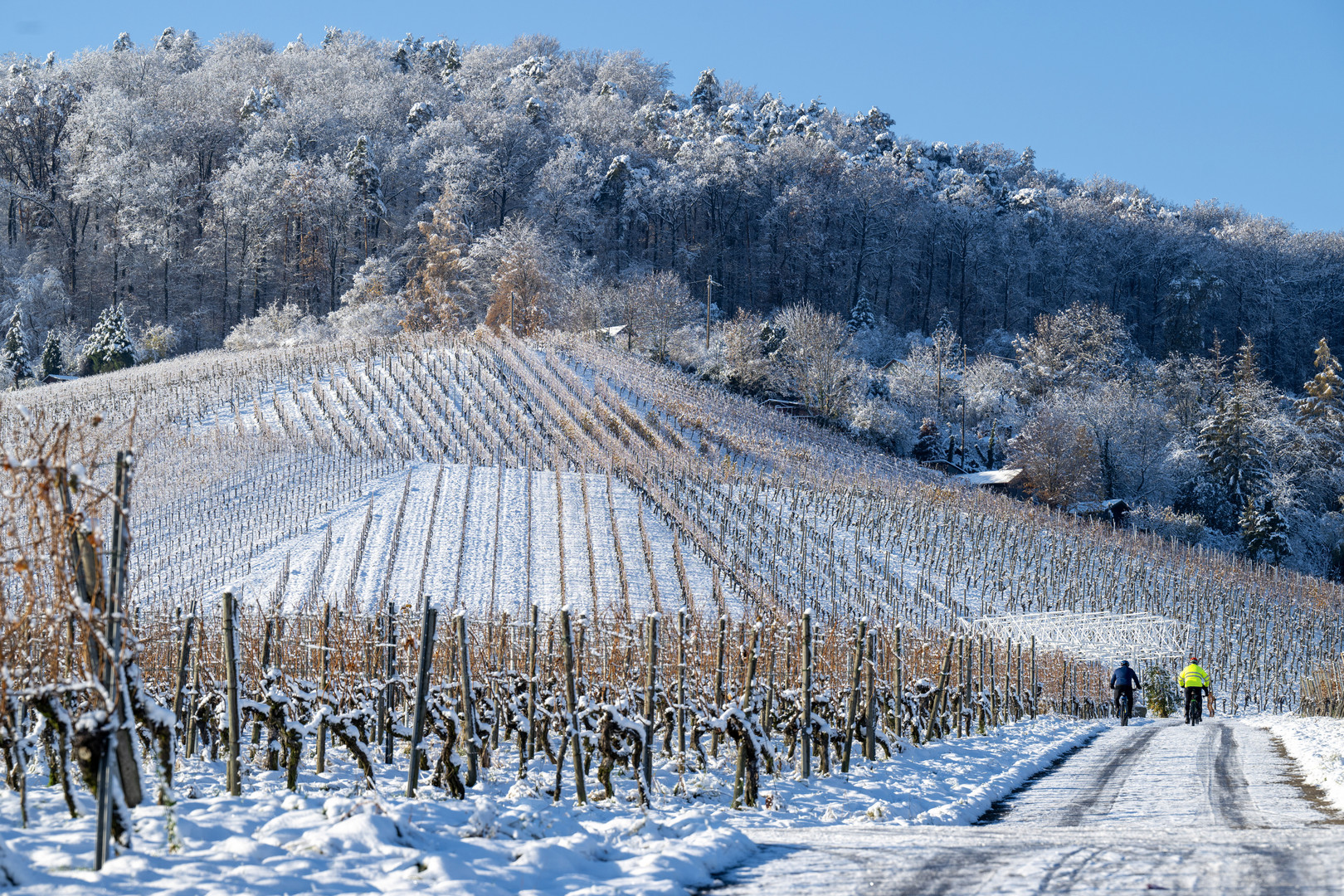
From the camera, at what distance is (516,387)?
97.3 ft

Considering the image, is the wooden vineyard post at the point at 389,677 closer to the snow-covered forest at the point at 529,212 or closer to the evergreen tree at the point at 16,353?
the snow-covered forest at the point at 529,212

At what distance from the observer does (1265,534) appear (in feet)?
122

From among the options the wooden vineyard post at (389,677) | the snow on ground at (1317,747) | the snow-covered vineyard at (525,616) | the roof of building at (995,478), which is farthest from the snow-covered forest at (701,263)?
the wooden vineyard post at (389,677)

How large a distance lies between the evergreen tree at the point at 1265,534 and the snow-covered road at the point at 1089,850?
112 ft

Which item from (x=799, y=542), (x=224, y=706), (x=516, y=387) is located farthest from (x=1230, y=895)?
(x=516, y=387)

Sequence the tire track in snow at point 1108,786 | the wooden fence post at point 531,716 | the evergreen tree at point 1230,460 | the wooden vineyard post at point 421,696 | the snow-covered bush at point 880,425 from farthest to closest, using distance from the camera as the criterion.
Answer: the evergreen tree at point 1230,460, the snow-covered bush at point 880,425, the wooden fence post at point 531,716, the tire track in snow at point 1108,786, the wooden vineyard post at point 421,696

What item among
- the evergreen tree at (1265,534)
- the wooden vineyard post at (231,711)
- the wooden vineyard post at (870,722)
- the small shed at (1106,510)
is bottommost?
the wooden vineyard post at (870,722)

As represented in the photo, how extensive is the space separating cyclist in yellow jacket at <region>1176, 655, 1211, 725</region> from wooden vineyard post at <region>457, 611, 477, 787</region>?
37.9ft

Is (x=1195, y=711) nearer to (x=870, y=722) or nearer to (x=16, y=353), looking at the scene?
(x=870, y=722)

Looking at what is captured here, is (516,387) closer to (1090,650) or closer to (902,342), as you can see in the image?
(1090,650)

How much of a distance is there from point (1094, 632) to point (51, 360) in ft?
128

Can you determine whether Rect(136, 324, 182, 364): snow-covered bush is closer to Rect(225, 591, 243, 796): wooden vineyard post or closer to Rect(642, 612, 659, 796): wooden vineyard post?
Rect(225, 591, 243, 796): wooden vineyard post

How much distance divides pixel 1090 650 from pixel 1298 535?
27083 millimetres

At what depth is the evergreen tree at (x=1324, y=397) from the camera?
45281 mm
